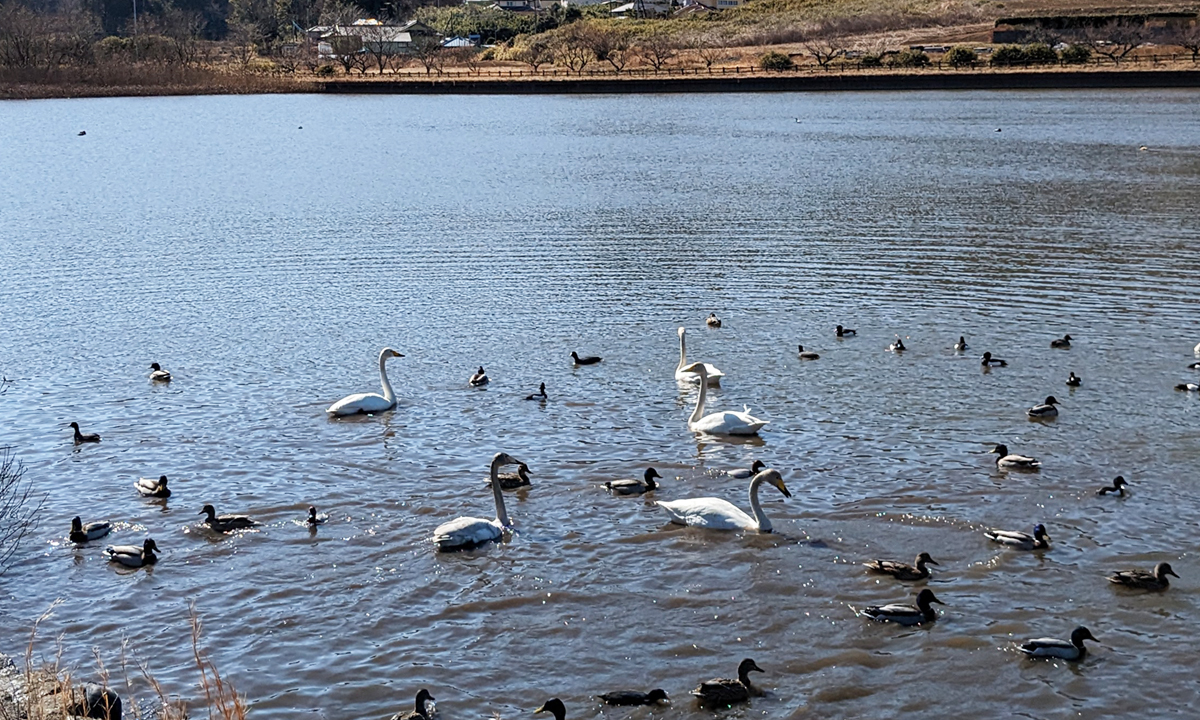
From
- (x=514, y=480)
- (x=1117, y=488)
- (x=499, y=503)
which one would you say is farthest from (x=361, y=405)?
(x=1117, y=488)

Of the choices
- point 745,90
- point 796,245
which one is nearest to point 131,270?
point 796,245

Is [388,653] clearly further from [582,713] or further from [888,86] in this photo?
[888,86]

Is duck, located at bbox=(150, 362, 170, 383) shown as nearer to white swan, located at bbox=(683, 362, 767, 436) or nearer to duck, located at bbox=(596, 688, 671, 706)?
white swan, located at bbox=(683, 362, 767, 436)

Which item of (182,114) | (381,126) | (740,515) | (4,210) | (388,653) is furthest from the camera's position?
(182,114)

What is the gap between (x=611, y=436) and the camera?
15984 mm

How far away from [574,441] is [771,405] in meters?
2.99

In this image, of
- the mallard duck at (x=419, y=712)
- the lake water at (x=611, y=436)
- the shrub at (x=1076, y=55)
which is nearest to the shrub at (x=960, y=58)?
the shrub at (x=1076, y=55)

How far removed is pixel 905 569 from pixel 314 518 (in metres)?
5.91

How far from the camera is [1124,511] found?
1306 cm

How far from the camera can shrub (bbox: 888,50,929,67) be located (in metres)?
93.1

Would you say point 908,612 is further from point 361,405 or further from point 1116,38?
point 1116,38

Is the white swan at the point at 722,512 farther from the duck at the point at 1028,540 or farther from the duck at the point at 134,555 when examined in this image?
the duck at the point at 134,555

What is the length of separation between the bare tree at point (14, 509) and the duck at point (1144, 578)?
10.2 m

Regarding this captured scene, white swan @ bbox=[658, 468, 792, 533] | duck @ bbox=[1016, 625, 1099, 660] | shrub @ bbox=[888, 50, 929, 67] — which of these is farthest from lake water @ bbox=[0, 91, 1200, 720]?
shrub @ bbox=[888, 50, 929, 67]
